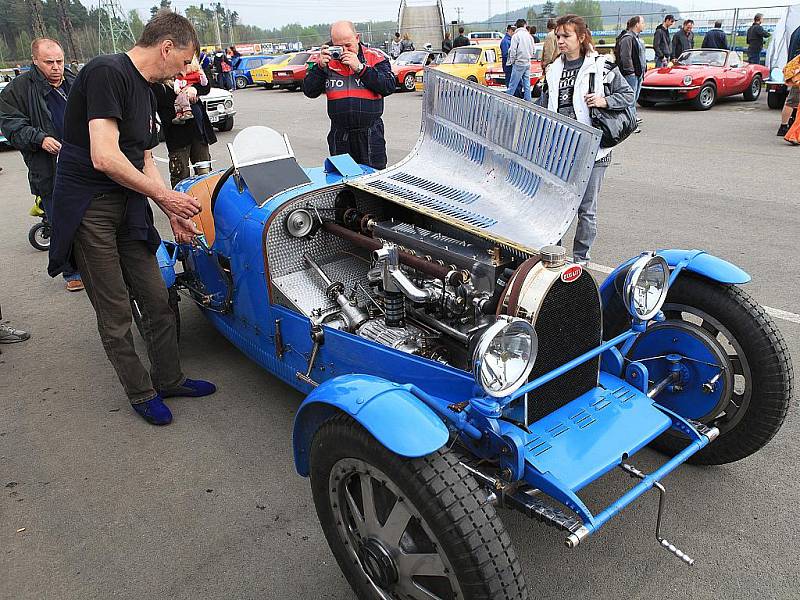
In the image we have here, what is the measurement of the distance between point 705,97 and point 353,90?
11.7 meters

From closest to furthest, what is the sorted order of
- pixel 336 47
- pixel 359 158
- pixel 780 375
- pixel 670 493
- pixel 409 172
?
1. pixel 780 375
2. pixel 670 493
3. pixel 409 172
4. pixel 336 47
5. pixel 359 158

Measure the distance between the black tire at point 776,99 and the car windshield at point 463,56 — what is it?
8.17 meters

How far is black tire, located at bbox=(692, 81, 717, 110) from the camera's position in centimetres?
1413

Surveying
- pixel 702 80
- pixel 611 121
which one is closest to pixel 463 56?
pixel 702 80

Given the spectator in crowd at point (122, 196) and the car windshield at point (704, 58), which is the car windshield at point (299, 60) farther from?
the spectator in crowd at point (122, 196)

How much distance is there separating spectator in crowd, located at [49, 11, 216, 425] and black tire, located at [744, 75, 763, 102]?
50.4ft

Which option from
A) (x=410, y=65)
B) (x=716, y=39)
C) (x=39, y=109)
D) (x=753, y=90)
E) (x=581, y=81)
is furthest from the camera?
(x=410, y=65)

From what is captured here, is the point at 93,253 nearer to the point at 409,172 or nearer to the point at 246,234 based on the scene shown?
the point at 246,234

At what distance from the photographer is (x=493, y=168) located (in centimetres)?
330

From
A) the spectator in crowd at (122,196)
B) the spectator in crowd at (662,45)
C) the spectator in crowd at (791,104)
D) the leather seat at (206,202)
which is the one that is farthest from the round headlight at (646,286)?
the spectator in crowd at (662,45)

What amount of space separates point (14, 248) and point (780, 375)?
7.75 metres

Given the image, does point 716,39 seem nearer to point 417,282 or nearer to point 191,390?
point 417,282

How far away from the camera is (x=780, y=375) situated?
8.92ft

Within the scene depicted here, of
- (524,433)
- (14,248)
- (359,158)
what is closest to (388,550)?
(524,433)
